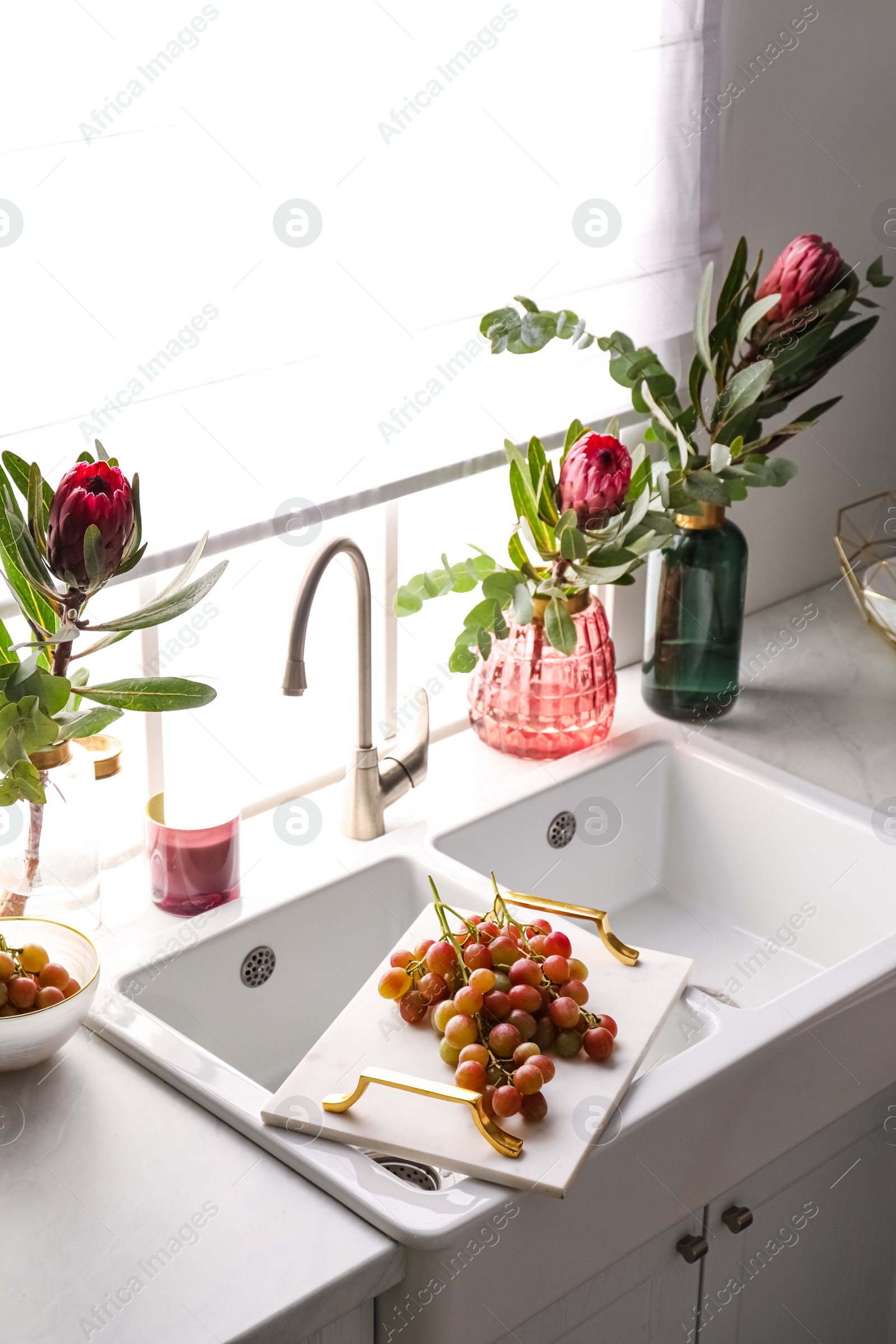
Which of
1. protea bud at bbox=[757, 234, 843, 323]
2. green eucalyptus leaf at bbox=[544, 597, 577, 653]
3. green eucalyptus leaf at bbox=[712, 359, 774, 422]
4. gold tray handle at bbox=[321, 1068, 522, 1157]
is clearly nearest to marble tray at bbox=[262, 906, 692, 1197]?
gold tray handle at bbox=[321, 1068, 522, 1157]

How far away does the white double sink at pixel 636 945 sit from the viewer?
3.53 feet

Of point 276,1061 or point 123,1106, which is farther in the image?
point 276,1061

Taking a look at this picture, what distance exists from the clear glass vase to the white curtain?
226mm

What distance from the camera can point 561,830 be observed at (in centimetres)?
160

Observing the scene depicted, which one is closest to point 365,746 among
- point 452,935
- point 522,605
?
point 522,605

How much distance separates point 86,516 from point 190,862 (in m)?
Answer: 0.45

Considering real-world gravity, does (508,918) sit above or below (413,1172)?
above

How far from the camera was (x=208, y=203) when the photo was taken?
1217mm

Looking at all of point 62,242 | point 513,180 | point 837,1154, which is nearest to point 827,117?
point 513,180

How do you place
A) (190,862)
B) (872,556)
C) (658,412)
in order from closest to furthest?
(190,862) < (658,412) < (872,556)

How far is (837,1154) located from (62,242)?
1.06 m

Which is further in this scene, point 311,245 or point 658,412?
point 658,412

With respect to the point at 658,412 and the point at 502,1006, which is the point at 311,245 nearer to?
the point at 658,412

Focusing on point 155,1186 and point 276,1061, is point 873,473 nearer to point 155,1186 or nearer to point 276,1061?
point 276,1061
